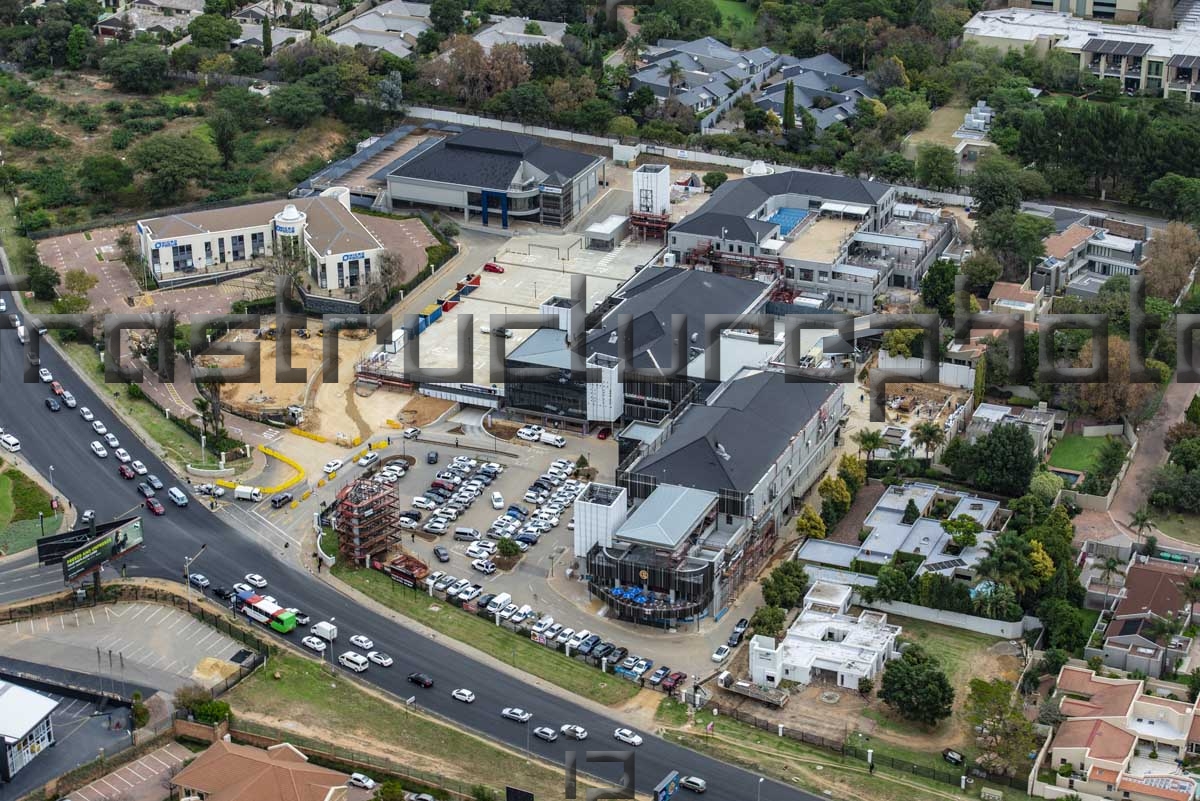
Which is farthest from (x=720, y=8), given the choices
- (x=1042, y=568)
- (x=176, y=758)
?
(x=176, y=758)

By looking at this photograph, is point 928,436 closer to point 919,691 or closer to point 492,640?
point 919,691

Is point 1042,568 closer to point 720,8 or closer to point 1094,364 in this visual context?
point 1094,364

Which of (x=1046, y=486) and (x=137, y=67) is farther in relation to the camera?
(x=137, y=67)

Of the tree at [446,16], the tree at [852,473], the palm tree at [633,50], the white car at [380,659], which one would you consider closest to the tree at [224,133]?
the tree at [446,16]

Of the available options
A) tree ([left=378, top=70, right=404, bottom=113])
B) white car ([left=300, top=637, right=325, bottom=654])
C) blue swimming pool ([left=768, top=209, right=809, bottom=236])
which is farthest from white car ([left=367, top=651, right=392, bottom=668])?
tree ([left=378, top=70, right=404, bottom=113])

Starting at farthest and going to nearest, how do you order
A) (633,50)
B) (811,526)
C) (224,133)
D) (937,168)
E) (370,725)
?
1. (633,50)
2. (224,133)
3. (937,168)
4. (811,526)
5. (370,725)

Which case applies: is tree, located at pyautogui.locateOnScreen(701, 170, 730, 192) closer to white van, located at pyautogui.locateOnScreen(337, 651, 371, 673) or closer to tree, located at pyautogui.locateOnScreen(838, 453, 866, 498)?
tree, located at pyautogui.locateOnScreen(838, 453, 866, 498)

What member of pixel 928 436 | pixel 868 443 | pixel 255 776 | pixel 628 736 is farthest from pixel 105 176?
pixel 628 736
